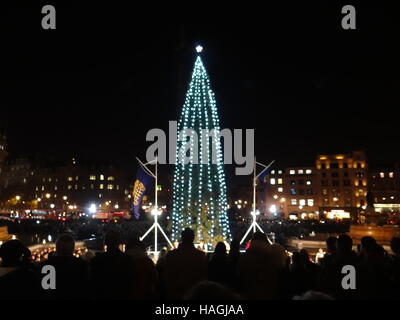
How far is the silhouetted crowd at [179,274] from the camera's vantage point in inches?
183

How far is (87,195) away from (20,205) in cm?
2131

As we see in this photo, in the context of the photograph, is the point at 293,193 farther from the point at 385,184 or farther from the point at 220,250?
the point at 220,250

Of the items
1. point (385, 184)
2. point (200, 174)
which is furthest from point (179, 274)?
point (385, 184)

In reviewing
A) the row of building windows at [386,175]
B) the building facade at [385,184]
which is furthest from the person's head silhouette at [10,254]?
the row of building windows at [386,175]

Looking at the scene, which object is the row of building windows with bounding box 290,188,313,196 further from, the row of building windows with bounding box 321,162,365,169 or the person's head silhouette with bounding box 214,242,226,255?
the person's head silhouette with bounding box 214,242,226,255

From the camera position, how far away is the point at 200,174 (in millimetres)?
23516

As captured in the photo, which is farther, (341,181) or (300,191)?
(300,191)

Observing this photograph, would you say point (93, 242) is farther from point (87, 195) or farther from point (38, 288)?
point (87, 195)

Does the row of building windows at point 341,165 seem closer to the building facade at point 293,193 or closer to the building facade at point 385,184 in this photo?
the building facade at point 293,193

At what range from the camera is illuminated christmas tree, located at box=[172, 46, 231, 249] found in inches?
920

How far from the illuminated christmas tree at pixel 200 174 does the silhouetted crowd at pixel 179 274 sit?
16.9 meters

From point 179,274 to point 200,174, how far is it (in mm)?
17867

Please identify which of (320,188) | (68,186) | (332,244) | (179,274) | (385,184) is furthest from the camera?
(68,186)

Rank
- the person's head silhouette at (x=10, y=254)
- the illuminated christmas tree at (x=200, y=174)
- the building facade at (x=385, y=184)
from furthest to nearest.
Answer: the building facade at (x=385, y=184)
the illuminated christmas tree at (x=200, y=174)
the person's head silhouette at (x=10, y=254)
